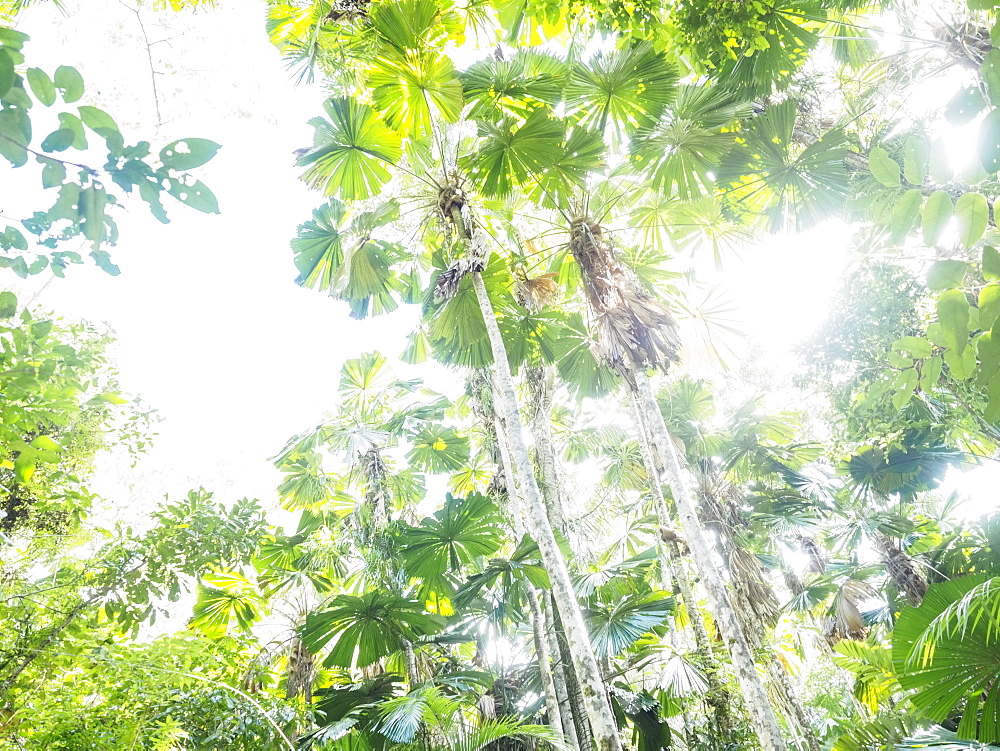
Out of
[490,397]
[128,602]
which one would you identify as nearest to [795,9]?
[490,397]

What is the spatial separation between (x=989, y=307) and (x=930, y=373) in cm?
21

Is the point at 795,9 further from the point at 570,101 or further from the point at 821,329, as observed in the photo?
the point at 821,329

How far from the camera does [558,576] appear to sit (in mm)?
3855

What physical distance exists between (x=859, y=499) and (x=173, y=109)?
12314 millimetres

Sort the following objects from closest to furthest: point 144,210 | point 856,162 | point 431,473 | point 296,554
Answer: point 144,210, point 856,162, point 296,554, point 431,473

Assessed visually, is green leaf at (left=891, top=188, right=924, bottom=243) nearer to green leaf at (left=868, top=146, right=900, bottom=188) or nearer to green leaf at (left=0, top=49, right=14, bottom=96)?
green leaf at (left=868, top=146, right=900, bottom=188)

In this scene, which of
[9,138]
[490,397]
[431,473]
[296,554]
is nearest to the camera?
[9,138]

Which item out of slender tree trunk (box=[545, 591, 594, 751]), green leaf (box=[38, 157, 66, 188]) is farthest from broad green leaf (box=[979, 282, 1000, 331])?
slender tree trunk (box=[545, 591, 594, 751])

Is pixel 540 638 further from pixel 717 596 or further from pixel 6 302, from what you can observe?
pixel 6 302

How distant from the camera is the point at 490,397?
6.57 meters

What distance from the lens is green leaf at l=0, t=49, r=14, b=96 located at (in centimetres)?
85

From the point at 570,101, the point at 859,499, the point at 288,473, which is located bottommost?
the point at 859,499

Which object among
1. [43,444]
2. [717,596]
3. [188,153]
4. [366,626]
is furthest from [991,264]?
[366,626]

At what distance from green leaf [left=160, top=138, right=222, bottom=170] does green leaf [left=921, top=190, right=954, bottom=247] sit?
1343 mm
